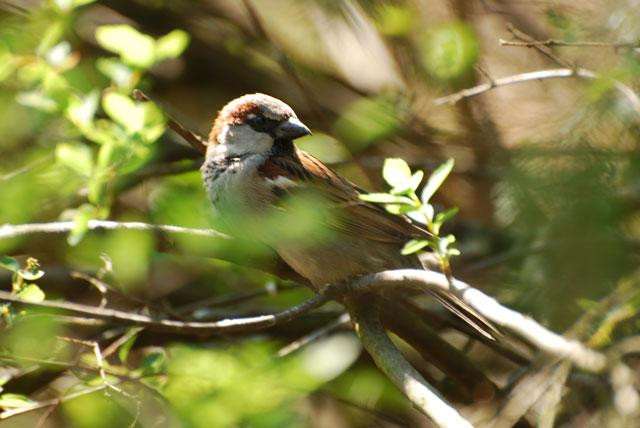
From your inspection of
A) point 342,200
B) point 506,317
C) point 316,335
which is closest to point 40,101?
point 342,200

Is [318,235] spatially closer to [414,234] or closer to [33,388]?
[414,234]

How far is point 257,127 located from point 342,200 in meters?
0.39

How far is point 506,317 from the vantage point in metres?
1.53

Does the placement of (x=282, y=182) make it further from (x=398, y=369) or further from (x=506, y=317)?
(x=506, y=317)

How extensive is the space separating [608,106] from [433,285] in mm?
525

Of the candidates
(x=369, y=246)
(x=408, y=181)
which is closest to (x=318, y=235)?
(x=369, y=246)

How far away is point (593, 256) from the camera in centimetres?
187

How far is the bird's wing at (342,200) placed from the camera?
2.78 m

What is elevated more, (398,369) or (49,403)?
(398,369)

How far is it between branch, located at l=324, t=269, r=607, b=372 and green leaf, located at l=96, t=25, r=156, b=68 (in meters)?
0.87

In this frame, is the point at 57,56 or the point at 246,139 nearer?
the point at 57,56

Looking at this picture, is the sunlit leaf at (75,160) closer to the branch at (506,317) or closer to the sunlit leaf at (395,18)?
the branch at (506,317)

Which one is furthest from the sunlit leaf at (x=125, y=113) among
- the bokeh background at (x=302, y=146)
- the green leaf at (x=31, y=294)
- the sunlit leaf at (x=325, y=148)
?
the sunlit leaf at (x=325, y=148)

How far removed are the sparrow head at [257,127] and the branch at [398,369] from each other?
73cm
